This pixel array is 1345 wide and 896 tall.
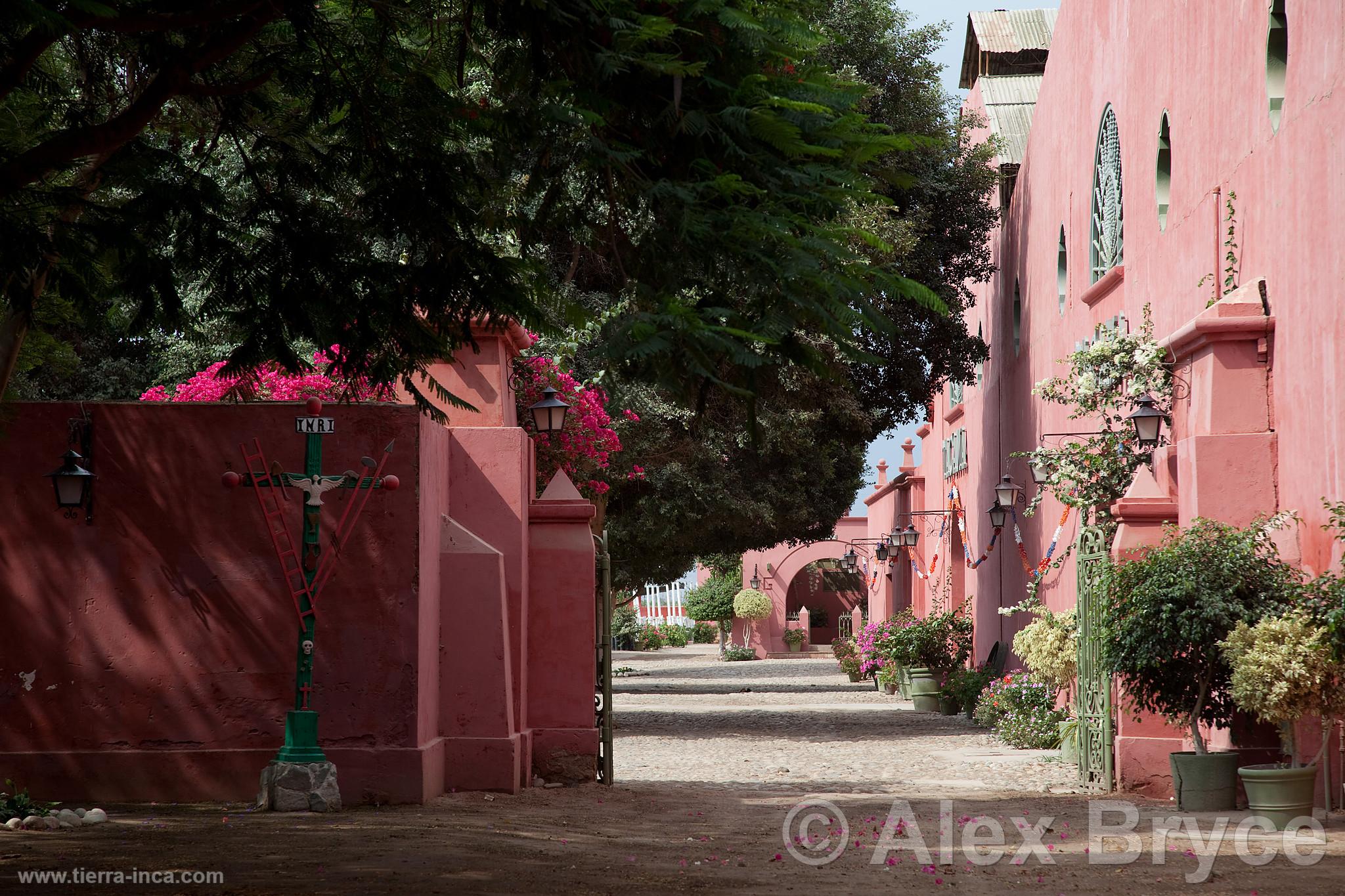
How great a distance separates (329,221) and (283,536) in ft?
8.45

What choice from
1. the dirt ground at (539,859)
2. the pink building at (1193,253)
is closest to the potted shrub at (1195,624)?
the pink building at (1193,253)

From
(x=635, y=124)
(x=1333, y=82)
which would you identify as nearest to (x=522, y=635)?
(x=635, y=124)

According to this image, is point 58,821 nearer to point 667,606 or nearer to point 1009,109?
point 1009,109

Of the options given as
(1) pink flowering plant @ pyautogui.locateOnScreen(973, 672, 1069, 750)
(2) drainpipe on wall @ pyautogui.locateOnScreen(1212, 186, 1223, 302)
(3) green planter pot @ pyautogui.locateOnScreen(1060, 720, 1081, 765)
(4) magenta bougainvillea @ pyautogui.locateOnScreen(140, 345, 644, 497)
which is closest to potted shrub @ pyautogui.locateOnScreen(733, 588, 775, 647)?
(1) pink flowering plant @ pyautogui.locateOnScreen(973, 672, 1069, 750)

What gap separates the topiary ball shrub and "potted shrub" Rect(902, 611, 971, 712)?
21.2m

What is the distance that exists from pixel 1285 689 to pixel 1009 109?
16.6 metres

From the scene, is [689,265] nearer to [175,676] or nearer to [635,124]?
[635,124]

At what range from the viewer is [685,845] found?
8258 millimetres

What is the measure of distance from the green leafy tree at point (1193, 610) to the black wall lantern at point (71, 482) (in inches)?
277

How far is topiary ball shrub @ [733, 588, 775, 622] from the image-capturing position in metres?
44.2

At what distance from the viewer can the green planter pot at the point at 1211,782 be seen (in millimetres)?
9359

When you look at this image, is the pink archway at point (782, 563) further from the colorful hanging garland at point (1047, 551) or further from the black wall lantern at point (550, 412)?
the black wall lantern at point (550, 412)

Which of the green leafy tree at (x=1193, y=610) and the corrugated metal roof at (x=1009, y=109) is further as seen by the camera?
the corrugated metal roof at (x=1009, y=109)

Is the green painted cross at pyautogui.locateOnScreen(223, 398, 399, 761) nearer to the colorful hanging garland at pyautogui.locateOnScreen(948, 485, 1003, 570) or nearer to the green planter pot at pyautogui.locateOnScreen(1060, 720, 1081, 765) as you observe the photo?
the green planter pot at pyautogui.locateOnScreen(1060, 720, 1081, 765)
